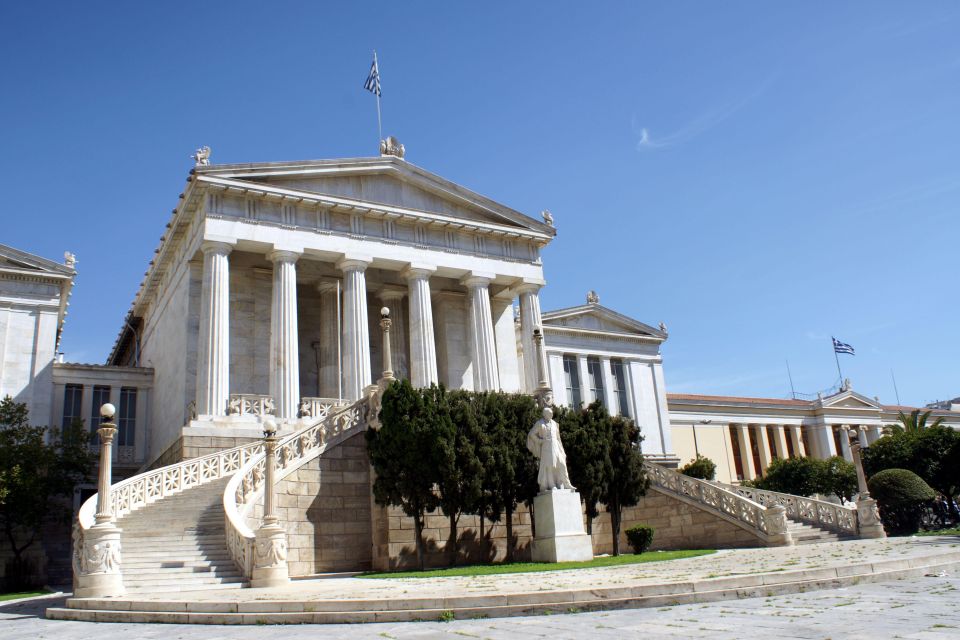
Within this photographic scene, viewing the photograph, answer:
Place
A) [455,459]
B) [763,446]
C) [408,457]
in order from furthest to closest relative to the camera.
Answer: [763,446], [455,459], [408,457]

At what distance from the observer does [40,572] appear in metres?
28.5

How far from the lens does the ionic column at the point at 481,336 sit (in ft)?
116

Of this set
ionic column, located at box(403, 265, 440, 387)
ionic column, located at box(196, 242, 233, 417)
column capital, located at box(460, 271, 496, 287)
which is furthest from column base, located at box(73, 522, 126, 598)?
column capital, located at box(460, 271, 496, 287)

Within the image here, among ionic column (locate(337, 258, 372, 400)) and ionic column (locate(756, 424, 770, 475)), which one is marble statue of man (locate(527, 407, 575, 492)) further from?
ionic column (locate(756, 424, 770, 475))

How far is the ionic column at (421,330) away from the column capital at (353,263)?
213 cm

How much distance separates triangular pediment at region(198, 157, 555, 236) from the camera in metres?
32.3

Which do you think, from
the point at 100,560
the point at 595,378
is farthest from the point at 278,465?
the point at 595,378

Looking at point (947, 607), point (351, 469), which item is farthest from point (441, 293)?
point (947, 607)

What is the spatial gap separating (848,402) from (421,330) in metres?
43.7

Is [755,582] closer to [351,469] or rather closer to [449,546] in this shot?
[449,546]

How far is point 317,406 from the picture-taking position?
30.3 meters

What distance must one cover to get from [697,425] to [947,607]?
49.4 m

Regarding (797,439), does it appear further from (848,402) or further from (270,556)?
(270,556)

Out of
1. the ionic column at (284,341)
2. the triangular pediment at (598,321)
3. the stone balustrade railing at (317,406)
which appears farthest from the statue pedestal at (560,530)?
the triangular pediment at (598,321)
